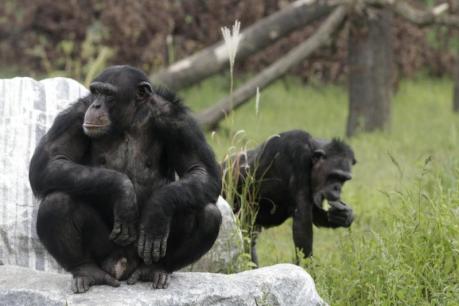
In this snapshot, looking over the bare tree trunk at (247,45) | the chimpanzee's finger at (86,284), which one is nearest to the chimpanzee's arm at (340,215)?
the chimpanzee's finger at (86,284)

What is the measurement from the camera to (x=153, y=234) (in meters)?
4.94

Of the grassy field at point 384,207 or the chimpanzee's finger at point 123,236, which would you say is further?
the grassy field at point 384,207

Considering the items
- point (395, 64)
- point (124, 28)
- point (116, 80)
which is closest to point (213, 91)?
point (124, 28)

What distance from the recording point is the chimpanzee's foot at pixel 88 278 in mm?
4824

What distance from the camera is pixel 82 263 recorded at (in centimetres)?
499

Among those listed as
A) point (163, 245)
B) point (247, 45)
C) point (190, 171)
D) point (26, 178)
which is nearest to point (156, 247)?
point (163, 245)

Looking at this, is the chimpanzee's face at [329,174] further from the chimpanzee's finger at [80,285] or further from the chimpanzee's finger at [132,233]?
the chimpanzee's finger at [80,285]

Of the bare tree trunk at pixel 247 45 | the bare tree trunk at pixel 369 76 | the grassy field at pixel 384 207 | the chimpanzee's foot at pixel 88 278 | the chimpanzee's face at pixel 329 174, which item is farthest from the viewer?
the bare tree trunk at pixel 369 76

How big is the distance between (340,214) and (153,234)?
2329 millimetres

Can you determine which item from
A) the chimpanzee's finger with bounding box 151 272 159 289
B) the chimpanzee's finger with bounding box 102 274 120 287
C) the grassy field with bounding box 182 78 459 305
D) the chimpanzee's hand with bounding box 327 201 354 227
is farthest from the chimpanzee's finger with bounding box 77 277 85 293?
the chimpanzee's hand with bounding box 327 201 354 227

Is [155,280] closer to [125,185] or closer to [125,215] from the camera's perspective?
[125,215]

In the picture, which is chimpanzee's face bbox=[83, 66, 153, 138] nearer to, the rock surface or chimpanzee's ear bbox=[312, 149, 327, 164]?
the rock surface

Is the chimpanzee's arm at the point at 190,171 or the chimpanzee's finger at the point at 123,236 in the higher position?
the chimpanzee's arm at the point at 190,171

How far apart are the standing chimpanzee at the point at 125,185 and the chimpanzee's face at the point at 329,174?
1.86m
